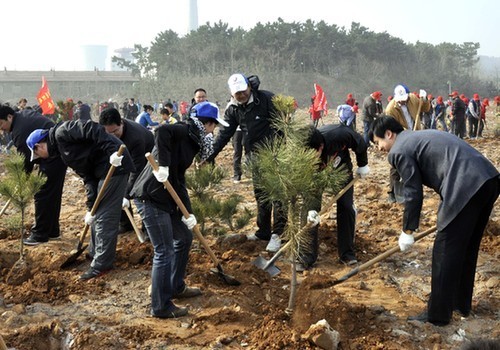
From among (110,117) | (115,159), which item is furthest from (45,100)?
(115,159)

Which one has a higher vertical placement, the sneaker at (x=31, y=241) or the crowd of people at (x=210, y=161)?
the crowd of people at (x=210, y=161)

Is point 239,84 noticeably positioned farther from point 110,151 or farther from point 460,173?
point 460,173

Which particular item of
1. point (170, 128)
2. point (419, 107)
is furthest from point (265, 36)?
point (170, 128)

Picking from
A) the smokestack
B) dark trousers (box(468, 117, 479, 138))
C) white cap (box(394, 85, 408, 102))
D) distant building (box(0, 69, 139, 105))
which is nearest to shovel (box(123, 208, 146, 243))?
white cap (box(394, 85, 408, 102))

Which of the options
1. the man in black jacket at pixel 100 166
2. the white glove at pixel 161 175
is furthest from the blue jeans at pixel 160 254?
the man in black jacket at pixel 100 166

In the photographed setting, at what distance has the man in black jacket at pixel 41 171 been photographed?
20.4 feet

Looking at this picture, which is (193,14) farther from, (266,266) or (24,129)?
(266,266)

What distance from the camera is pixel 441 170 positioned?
3.91 m

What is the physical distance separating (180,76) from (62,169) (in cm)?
4628

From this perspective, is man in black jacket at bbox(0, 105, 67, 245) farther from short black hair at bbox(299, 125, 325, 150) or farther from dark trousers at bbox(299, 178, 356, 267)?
short black hair at bbox(299, 125, 325, 150)

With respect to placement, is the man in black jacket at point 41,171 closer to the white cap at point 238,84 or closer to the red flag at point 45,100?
the white cap at point 238,84

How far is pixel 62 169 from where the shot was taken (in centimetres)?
624

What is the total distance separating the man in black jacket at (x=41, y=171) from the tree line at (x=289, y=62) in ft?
140

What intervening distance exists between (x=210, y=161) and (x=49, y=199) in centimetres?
201
